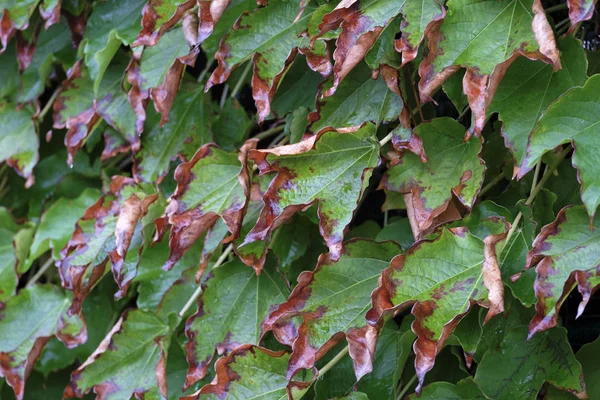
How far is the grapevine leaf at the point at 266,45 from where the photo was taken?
0.84 metres

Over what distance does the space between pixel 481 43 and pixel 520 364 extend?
0.33 metres

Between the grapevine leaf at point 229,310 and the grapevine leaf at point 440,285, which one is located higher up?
the grapevine leaf at point 440,285

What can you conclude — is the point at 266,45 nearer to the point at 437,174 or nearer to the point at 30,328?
the point at 437,174

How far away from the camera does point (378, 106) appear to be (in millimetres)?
832

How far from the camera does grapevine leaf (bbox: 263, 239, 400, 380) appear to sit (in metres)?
0.73

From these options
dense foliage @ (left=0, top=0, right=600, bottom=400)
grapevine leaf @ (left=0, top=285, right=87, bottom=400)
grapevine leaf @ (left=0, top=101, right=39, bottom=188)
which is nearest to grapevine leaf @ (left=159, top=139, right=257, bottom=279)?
dense foliage @ (left=0, top=0, right=600, bottom=400)

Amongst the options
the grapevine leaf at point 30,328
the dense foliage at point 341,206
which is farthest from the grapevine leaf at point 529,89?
the grapevine leaf at point 30,328

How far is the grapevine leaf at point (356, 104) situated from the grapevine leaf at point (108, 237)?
0.25 m

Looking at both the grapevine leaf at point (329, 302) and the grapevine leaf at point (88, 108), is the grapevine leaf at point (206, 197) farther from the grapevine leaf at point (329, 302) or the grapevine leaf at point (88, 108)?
the grapevine leaf at point (88, 108)

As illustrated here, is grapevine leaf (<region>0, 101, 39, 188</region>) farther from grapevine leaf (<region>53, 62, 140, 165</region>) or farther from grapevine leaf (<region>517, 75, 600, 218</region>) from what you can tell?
grapevine leaf (<region>517, 75, 600, 218</region>)

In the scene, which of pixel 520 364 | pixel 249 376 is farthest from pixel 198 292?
pixel 520 364

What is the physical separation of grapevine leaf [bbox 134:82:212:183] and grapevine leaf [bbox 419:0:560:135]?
46 centimetres

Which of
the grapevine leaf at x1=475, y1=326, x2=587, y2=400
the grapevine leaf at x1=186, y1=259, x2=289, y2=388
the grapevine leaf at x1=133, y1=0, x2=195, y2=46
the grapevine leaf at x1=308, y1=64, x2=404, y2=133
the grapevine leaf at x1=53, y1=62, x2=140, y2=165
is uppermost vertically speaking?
the grapevine leaf at x1=133, y1=0, x2=195, y2=46

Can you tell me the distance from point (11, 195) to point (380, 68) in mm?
895
